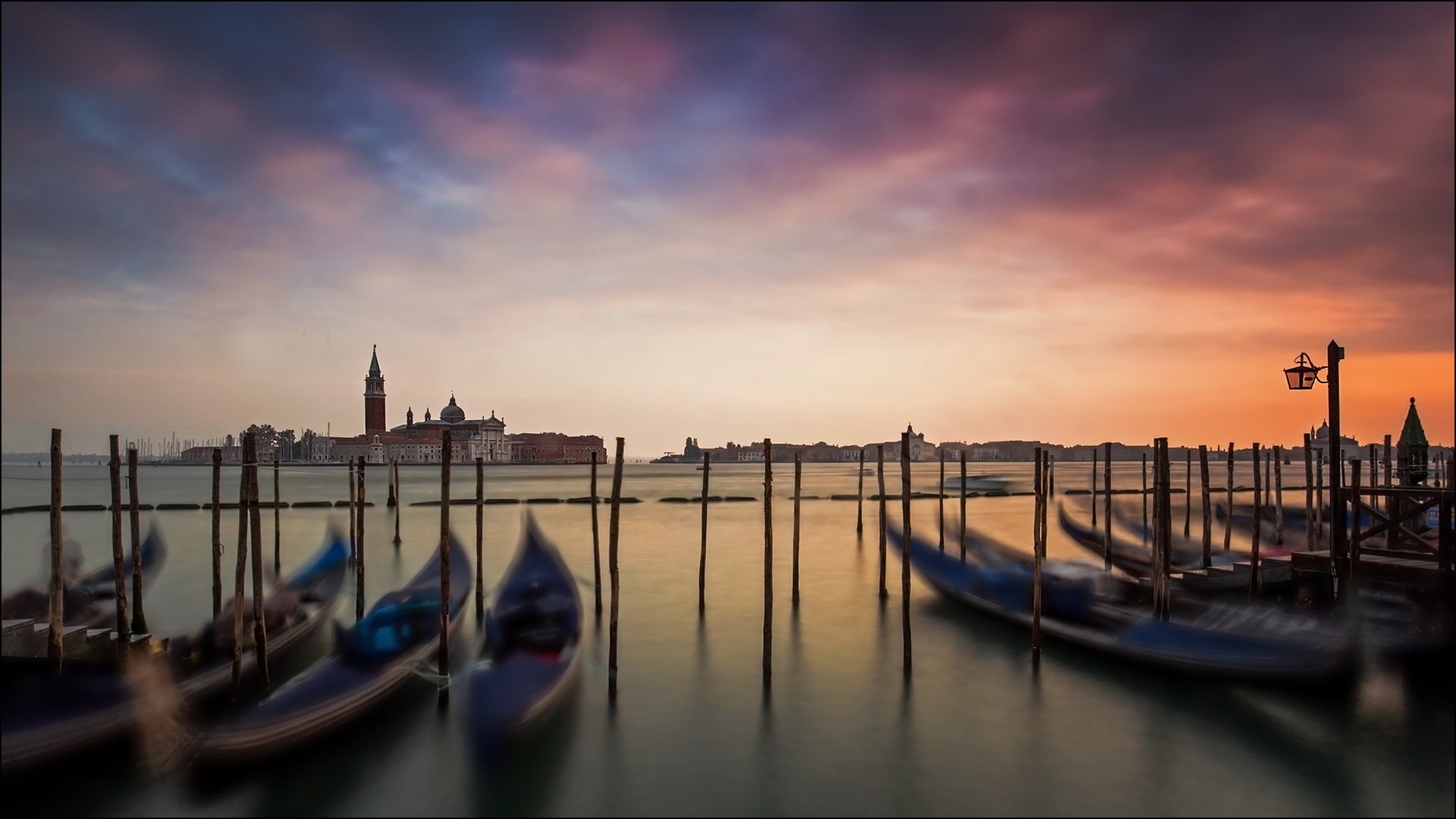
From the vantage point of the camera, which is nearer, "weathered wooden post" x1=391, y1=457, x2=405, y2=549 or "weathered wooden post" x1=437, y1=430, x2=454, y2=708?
"weathered wooden post" x1=437, y1=430, x2=454, y2=708

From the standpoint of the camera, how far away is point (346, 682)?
6.54 meters

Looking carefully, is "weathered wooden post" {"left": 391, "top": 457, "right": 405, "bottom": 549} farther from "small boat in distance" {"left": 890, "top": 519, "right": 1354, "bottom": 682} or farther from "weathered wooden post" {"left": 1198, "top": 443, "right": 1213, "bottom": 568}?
"weathered wooden post" {"left": 1198, "top": 443, "right": 1213, "bottom": 568}

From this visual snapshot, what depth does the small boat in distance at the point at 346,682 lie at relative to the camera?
18.3ft

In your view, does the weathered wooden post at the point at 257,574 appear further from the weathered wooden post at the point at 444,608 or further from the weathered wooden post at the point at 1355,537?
the weathered wooden post at the point at 1355,537

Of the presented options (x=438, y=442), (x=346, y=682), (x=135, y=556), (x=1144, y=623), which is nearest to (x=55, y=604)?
(x=135, y=556)

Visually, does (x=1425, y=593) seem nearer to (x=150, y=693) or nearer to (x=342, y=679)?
(x=342, y=679)

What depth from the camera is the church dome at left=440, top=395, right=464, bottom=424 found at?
112 metres

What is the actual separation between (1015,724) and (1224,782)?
1.72 metres

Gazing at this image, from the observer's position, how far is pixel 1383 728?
6.92 metres

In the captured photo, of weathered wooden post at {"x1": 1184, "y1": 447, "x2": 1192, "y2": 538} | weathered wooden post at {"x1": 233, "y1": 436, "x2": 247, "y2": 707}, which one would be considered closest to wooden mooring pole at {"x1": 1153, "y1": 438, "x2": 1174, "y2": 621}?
weathered wooden post at {"x1": 233, "y1": 436, "x2": 247, "y2": 707}

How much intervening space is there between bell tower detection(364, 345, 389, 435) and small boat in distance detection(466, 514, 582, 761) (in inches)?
3924

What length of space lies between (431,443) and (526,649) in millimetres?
104982

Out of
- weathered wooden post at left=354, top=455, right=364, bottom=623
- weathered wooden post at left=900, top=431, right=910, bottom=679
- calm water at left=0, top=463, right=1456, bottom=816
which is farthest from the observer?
weathered wooden post at left=354, top=455, right=364, bottom=623

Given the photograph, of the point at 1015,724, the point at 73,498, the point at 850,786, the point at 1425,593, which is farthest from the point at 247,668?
the point at 73,498
